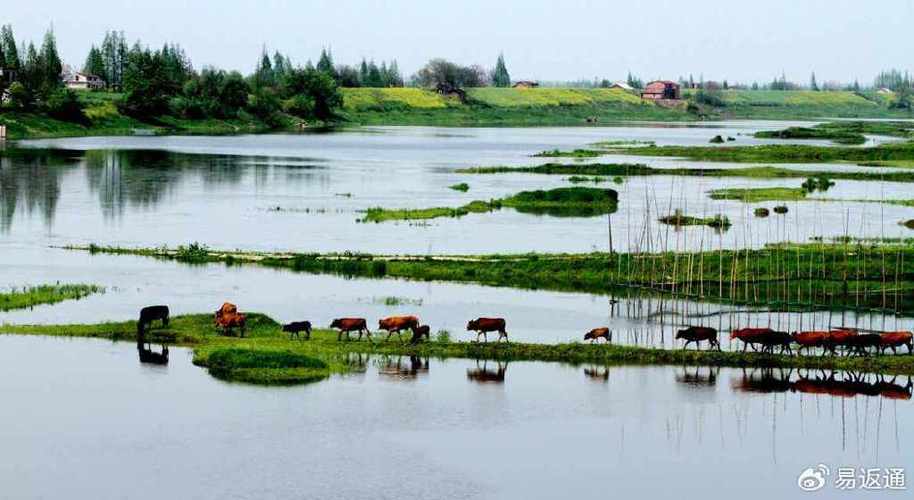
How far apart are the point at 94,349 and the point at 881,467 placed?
1875 centimetres

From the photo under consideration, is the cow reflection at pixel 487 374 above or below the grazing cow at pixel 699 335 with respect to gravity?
below

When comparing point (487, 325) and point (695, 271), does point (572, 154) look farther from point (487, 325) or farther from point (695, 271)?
point (487, 325)

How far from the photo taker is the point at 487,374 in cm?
3134

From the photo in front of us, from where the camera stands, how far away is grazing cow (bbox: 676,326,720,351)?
111 feet

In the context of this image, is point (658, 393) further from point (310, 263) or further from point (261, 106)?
point (261, 106)

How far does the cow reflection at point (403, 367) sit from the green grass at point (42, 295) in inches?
504

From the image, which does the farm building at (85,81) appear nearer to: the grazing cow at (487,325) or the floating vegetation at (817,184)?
the floating vegetation at (817,184)

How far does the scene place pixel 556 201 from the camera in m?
70.7

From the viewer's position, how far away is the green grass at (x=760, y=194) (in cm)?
7319

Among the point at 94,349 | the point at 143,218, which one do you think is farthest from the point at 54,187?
the point at 94,349

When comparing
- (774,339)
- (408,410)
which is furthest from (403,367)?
(774,339)

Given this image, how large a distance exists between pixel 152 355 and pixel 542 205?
38.7 meters

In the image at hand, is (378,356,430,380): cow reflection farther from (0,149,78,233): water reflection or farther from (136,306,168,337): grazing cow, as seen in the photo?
(0,149,78,233): water reflection

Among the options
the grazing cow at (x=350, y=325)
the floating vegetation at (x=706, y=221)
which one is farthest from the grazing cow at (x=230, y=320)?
the floating vegetation at (x=706, y=221)
